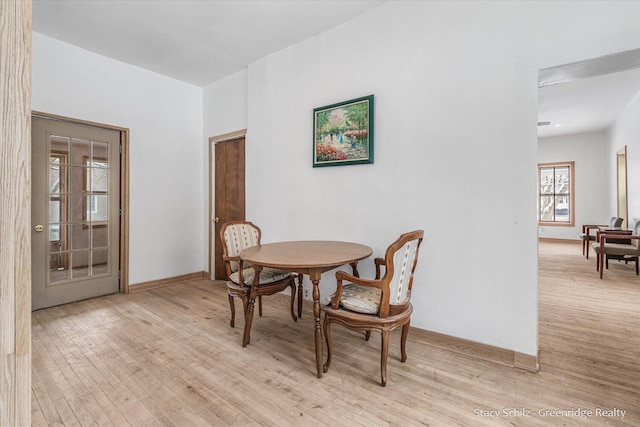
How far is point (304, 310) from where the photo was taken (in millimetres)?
3213

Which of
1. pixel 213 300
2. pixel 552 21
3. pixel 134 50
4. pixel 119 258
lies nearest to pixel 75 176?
pixel 119 258

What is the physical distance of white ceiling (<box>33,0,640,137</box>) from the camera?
2783 mm

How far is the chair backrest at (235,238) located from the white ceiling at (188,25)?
203 cm

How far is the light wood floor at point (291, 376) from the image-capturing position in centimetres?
166

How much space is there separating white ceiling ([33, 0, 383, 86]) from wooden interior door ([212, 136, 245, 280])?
1145 millimetres

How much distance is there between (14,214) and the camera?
83 centimetres

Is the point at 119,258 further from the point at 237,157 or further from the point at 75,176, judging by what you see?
the point at 237,157

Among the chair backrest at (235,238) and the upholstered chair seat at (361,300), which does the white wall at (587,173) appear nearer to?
the upholstered chair seat at (361,300)

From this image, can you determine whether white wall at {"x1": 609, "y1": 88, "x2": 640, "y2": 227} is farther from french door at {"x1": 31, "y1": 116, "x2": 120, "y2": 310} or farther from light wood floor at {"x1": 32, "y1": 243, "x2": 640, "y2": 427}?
french door at {"x1": 31, "y1": 116, "x2": 120, "y2": 310}

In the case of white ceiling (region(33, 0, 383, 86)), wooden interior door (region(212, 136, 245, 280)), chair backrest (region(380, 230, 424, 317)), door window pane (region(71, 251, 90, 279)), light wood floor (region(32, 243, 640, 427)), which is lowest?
light wood floor (region(32, 243, 640, 427))

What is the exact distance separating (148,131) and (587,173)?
9999 millimetres

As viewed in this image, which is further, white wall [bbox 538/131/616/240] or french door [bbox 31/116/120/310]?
white wall [bbox 538/131/616/240]

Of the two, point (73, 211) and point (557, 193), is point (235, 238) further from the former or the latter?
point (557, 193)

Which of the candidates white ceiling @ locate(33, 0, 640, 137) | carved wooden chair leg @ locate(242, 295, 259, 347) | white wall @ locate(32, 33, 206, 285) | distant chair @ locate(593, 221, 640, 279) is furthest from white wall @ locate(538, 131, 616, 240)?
white wall @ locate(32, 33, 206, 285)
